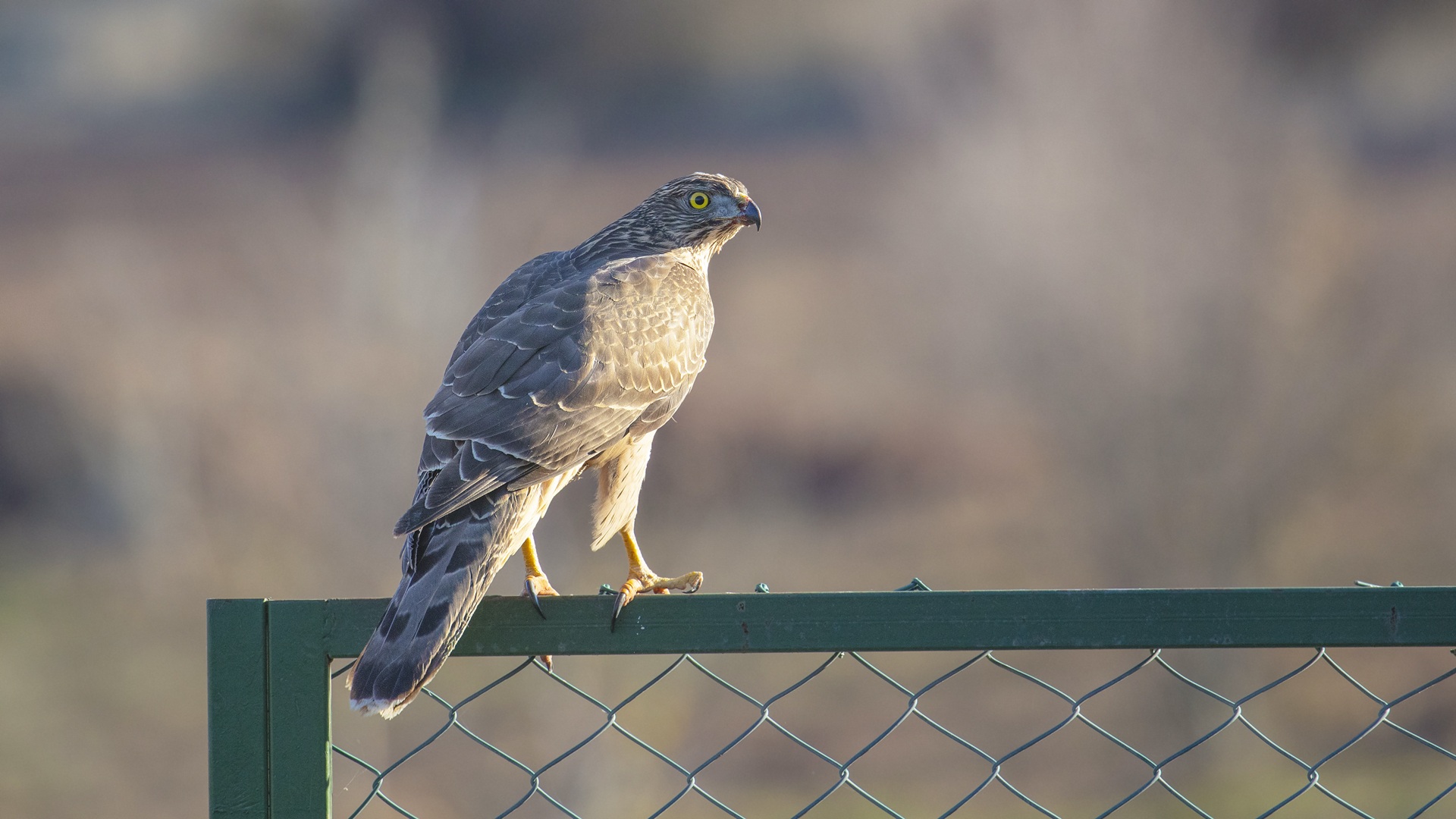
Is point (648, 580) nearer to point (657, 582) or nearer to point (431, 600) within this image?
point (657, 582)

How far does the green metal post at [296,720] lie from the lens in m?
1.78

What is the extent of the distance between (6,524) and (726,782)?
438 inches

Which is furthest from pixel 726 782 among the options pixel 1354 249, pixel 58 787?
pixel 1354 249

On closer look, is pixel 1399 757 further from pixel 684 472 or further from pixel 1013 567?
pixel 684 472

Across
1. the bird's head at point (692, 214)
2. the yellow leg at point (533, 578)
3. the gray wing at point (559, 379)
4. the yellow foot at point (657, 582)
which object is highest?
the bird's head at point (692, 214)

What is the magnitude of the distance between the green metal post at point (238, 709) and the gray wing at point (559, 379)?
1.65 ft

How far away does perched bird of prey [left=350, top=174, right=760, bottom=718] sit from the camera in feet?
6.59

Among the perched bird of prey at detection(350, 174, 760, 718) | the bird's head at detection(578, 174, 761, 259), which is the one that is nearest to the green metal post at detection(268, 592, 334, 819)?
the perched bird of prey at detection(350, 174, 760, 718)

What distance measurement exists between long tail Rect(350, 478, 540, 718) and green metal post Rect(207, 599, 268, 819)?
0.16 meters

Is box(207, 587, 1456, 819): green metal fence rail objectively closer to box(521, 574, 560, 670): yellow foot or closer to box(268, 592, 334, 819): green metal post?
box(268, 592, 334, 819): green metal post

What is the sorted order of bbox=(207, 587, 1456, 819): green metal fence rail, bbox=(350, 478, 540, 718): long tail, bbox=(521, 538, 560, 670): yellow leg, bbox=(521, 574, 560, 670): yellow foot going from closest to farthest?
bbox=(207, 587, 1456, 819): green metal fence rail → bbox=(350, 478, 540, 718): long tail → bbox=(521, 574, 560, 670): yellow foot → bbox=(521, 538, 560, 670): yellow leg

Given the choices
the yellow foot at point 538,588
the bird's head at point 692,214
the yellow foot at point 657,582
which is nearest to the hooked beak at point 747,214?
the bird's head at point 692,214

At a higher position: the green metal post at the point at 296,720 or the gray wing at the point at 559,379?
the gray wing at the point at 559,379

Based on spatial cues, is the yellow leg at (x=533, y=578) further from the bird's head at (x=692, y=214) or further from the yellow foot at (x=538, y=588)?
the bird's head at (x=692, y=214)
